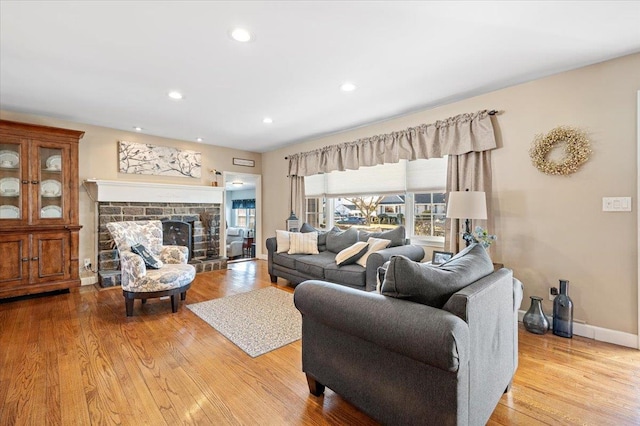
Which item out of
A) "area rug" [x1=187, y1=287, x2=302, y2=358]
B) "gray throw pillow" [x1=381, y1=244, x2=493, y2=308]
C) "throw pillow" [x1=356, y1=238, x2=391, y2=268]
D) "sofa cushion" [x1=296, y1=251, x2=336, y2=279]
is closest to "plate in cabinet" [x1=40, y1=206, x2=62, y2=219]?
"area rug" [x1=187, y1=287, x2=302, y2=358]

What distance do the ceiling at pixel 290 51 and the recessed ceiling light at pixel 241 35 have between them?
51 millimetres

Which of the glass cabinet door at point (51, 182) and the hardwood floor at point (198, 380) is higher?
the glass cabinet door at point (51, 182)

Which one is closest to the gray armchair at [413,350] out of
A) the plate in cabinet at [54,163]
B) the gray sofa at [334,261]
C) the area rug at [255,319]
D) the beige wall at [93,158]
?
the area rug at [255,319]

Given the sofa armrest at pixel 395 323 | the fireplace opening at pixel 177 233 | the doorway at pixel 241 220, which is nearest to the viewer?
the sofa armrest at pixel 395 323

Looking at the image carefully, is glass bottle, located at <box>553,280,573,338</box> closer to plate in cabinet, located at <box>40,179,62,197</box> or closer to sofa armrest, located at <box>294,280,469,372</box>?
sofa armrest, located at <box>294,280,469,372</box>

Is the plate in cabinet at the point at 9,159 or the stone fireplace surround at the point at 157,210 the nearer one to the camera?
the plate in cabinet at the point at 9,159

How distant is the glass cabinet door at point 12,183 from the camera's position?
12.1 feet

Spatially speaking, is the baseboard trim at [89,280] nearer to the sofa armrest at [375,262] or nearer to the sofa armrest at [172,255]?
the sofa armrest at [172,255]

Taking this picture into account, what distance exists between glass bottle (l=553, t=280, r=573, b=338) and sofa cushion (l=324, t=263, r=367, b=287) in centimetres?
176

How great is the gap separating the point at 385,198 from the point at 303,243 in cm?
141

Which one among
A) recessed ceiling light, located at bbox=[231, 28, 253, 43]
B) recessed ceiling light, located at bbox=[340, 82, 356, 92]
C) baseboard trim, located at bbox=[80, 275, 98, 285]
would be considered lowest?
baseboard trim, located at bbox=[80, 275, 98, 285]

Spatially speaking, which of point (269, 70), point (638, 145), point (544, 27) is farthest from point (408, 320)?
point (638, 145)

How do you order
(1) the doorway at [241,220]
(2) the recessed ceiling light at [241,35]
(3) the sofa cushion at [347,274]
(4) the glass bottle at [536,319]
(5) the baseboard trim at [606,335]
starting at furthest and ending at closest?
(1) the doorway at [241,220], (3) the sofa cushion at [347,274], (4) the glass bottle at [536,319], (5) the baseboard trim at [606,335], (2) the recessed ceiling light at [241,35]

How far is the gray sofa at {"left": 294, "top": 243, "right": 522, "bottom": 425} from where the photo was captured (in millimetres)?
1172
